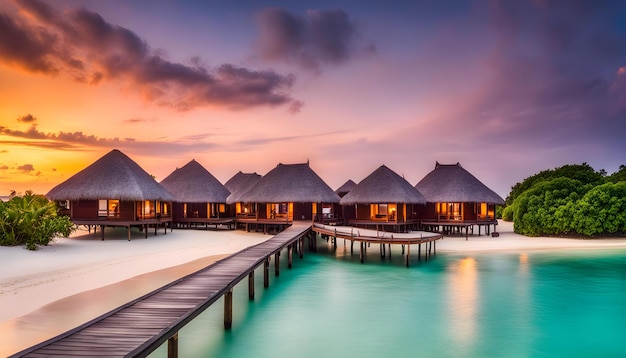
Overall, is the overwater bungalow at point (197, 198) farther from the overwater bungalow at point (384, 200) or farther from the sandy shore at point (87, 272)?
the overwater bungalow at point (384, 200)

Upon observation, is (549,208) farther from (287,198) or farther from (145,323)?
(145,323)

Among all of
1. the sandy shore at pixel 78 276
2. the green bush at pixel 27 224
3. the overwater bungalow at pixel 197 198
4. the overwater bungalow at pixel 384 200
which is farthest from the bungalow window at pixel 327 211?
Answer: the green bush at pixel 27 224

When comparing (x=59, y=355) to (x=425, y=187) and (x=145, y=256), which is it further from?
(x=425, y=187)

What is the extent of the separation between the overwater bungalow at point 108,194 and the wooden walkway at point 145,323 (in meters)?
16.4

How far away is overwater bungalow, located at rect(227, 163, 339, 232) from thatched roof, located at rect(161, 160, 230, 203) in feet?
10.7

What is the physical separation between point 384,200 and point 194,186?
15729mm

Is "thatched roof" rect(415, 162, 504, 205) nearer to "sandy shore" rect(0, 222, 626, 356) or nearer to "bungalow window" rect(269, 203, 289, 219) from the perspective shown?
"sandy shore" rect(0, 222, 626, 356)

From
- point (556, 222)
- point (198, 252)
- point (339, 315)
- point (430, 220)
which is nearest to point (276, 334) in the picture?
point (339, 315)

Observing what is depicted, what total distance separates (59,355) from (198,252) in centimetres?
1651

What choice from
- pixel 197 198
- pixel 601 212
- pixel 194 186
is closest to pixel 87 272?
pixel 197 198

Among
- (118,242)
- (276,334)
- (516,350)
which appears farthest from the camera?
(118,242)

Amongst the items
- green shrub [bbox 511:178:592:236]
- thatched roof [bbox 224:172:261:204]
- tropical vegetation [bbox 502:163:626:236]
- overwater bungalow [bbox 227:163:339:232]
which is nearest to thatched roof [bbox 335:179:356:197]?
thatched roof [bbox 224:172:261:204]

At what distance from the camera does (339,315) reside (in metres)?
13.1

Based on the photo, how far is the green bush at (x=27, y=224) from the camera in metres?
18.0
